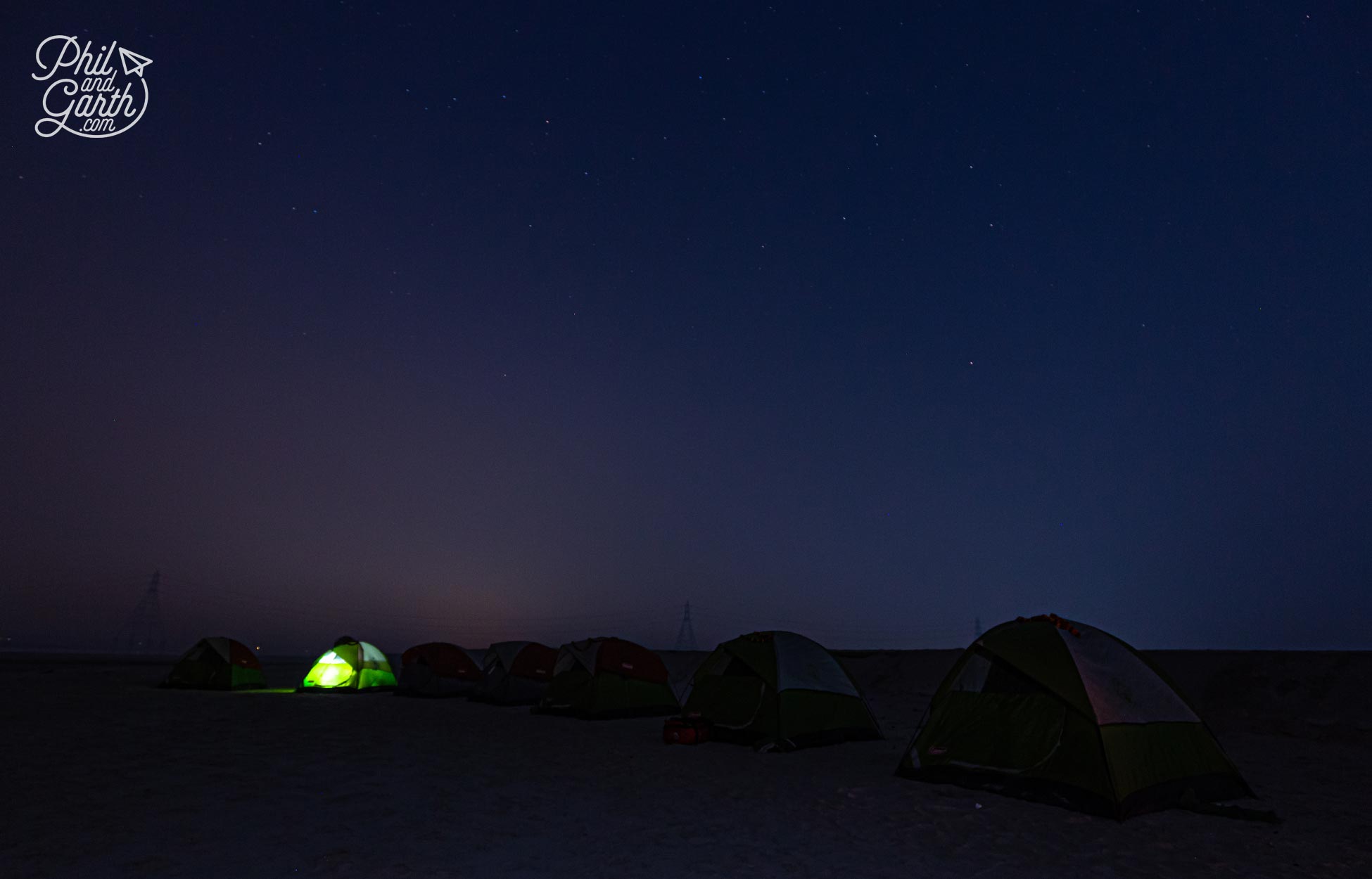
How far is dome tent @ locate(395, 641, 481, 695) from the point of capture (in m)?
23.2

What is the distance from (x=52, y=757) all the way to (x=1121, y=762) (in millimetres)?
14788

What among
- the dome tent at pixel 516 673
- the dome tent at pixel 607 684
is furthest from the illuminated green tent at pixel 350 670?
the dome tent at pixel 607 684

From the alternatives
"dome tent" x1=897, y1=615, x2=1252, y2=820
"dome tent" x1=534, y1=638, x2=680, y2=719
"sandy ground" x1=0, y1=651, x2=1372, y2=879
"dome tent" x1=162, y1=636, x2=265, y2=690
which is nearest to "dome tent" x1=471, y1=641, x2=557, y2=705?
"dome tent" x1=534, y1=638, x2=680, y2=719

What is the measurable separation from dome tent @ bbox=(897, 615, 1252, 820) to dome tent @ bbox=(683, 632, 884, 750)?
2.90 metres

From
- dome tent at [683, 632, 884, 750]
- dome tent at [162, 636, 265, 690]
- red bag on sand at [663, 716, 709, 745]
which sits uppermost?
dome tent at [683, 632, 884, 750]

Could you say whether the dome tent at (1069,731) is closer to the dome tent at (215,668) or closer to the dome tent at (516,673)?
the dome tent at (516,673)

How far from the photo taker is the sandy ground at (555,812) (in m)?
6.13

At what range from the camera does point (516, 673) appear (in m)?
21.0

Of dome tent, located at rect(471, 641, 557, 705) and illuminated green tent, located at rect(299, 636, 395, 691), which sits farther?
illuminated green tent, located at rect(299, 636, 395, 691)

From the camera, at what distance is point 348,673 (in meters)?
24.2

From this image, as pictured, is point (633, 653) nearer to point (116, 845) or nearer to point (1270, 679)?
point (116, 845)

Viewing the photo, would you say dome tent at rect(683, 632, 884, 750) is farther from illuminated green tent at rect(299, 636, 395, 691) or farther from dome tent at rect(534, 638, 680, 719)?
illuminated green tent at rect(299, 636, 395, 691)

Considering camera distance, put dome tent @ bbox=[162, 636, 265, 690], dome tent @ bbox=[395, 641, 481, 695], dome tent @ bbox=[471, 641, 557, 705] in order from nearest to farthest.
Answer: dome tent @ bbox=[471, 641, 557, 705], dome tent @ bbox=[395, 641, 481, 695], dome tent @ bbox=[162, 636, 265, 690]

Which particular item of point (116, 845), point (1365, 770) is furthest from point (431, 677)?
point (1365, 770)
